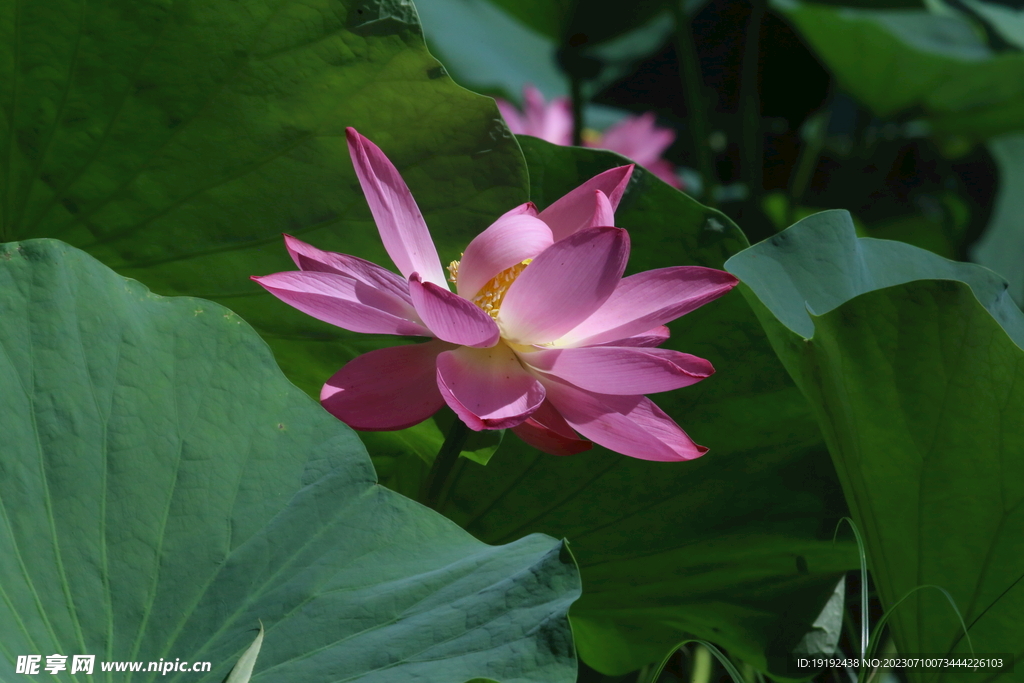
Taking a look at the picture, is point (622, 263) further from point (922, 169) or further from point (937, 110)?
point (922, 169)

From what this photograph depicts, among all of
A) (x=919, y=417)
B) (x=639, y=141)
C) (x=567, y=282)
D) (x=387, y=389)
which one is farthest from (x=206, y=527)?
(x=639, y=141)

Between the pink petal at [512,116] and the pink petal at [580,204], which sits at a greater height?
the pink petal at [580,204]

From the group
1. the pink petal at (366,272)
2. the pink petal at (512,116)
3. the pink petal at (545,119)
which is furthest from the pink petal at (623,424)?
the pink petal at (545,119)

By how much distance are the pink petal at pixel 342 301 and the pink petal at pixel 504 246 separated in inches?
1.8

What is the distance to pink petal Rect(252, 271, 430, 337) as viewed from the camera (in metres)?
0.43

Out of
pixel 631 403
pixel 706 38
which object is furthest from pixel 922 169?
pixel 631 403

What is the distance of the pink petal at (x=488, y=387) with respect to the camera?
42 centimetres

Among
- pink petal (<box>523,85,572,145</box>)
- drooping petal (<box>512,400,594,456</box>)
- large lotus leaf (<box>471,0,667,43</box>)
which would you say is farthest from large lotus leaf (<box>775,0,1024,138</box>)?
drooping petal (<box>512,400,594,456</box>)

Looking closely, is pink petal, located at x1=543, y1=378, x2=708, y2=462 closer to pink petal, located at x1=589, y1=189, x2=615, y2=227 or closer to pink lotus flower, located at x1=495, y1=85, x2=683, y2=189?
pink petal, located at x1=589, y1=189, x2=615, y2=227

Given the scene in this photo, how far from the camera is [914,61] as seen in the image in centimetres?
152

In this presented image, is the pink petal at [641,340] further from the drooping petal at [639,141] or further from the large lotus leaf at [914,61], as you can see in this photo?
the drooping petal at [639,141]

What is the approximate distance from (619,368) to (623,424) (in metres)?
0.04

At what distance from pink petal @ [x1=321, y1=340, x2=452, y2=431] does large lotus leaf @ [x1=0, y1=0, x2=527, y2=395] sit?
0.45 feet

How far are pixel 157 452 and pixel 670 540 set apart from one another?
369 mm
